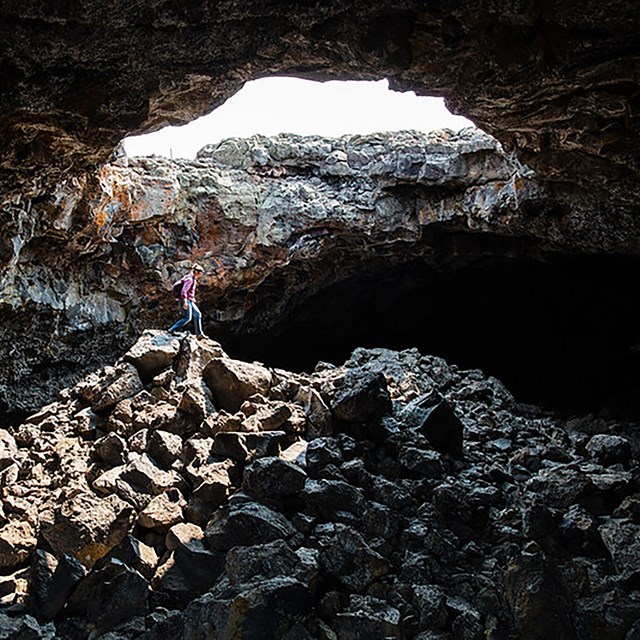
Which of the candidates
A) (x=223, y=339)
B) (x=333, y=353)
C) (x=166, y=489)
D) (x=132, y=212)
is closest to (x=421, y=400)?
(x=166, y=489)

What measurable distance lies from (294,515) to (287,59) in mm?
3343

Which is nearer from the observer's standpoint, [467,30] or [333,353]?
[467,30]

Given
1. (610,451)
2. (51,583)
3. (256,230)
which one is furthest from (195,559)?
(256,230)

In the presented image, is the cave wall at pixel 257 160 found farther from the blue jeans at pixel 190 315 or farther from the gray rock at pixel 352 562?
the gray rock at pixel 352 562

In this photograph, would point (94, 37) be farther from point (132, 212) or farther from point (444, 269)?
point (444, 269)

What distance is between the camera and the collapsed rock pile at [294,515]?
3.97 metres

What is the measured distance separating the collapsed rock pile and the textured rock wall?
141 inches

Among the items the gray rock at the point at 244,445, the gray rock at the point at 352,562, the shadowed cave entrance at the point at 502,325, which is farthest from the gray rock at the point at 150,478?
the shadowed cave entrance at the point at 502,325

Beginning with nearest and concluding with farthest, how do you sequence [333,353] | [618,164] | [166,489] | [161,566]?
[161,566], [166,489], [618,164], [333,353]

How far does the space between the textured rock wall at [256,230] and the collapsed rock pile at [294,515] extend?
3579mm

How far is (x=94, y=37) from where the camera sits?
148 inches

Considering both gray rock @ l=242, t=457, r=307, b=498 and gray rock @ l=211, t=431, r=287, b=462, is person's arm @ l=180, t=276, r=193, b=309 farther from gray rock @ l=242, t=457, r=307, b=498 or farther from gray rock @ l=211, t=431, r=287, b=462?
gray rock @ l=242, t=457, r=307, b=498

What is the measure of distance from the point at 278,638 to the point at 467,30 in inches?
157

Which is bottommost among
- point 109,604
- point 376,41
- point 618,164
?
point 109,604
